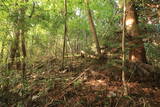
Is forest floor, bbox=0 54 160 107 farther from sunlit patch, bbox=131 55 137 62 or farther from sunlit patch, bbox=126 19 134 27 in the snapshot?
sunlit patch, bbox=126 19 134 27

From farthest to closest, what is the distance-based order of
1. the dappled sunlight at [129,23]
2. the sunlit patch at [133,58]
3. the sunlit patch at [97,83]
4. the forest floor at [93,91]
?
the dappled sunlight at [129,23], the sunlit patch at [133,58], the sunlit patch at [97,83], the forest floor at [93,91]

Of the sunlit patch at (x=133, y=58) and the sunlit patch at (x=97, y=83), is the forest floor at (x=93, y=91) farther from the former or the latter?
the sunlit patch at (x=133, y=58)

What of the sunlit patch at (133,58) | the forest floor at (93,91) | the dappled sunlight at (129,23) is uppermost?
the dappled sunlight at (129,23)

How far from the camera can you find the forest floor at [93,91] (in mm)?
4176

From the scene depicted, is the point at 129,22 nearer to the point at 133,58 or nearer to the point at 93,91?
the point at 133,58

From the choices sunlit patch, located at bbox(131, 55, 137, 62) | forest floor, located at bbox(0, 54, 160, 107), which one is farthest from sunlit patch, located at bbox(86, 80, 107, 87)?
sunlit patch, located at bbox(131, 55, 137, 62)

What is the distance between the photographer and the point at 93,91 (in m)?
4.73

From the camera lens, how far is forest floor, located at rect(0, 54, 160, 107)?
13.7ft

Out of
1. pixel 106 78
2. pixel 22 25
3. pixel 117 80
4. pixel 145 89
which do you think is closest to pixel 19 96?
pixel 22 25

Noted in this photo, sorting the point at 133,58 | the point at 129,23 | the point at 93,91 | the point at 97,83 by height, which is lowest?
the point at 93,91

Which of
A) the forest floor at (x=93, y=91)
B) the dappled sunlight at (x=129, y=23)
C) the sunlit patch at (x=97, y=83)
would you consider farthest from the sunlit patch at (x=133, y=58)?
the sunlit patch at (x=97, y=83)

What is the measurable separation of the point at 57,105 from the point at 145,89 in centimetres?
277

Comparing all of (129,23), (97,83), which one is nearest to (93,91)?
(97,83)

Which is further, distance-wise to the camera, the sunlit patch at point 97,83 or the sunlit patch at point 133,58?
the sunlit patch at point 133,58
